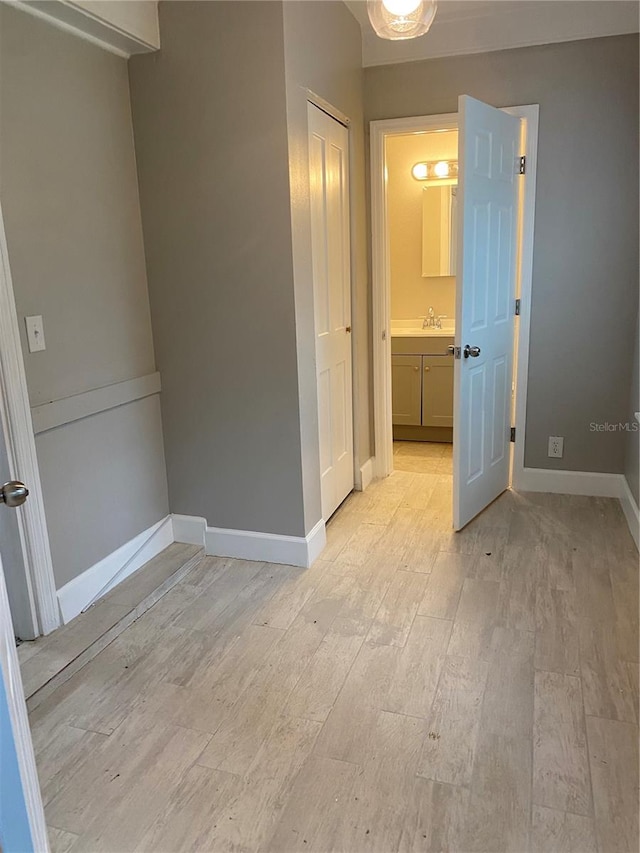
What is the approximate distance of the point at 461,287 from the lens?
114 inches

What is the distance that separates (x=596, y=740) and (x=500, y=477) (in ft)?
6.37

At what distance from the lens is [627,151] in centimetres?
314

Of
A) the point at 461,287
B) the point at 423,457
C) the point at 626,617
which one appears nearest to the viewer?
the point at 626,617

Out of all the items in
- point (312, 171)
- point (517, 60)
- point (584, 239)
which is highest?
point (517, 60)

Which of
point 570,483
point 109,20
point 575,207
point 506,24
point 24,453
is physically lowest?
point 570,483

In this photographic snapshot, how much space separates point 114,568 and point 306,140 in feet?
6.52

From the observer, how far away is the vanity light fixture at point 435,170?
4.64 meters

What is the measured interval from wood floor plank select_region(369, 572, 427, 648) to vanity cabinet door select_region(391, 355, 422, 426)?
212 centimetres

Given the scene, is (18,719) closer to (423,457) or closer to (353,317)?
(353,317)

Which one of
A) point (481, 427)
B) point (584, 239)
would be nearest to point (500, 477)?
point (481, 427)

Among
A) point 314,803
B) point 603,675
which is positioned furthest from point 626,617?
point 314,803

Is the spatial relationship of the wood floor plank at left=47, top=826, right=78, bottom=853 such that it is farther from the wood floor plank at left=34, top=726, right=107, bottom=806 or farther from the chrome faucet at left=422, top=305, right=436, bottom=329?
→ the chrome faucet at left=422, top=305, right=436, bottom=329

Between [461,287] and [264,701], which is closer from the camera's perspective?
[264,701]

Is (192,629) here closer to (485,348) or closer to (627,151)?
(485,348)
